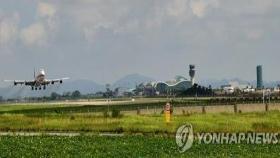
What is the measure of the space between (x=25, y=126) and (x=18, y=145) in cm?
3166

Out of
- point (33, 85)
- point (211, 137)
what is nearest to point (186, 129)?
point (211, 137)

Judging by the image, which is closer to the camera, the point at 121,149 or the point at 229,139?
the point at 121,149

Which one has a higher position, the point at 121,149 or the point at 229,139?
the point at 121,149

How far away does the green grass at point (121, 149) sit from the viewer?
37000 millimetres

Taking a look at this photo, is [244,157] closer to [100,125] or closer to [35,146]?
[35,146]

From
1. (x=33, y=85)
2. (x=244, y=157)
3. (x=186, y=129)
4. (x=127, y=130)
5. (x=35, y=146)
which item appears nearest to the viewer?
(x=244, y=157)

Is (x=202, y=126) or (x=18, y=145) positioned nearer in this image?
(x=18, y=145)

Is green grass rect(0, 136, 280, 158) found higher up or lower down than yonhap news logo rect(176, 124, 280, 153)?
higher up

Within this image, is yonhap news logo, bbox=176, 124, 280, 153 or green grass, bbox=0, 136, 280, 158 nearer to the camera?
green grass, bbox=0, 136, 280, 158

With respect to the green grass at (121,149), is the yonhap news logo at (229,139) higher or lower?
lower

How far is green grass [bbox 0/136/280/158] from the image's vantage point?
1457 inches

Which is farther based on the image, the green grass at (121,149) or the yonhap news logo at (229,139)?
the yonhap news logo at (229,139)

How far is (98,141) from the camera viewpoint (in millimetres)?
47688

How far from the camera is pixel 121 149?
40.3 meters
